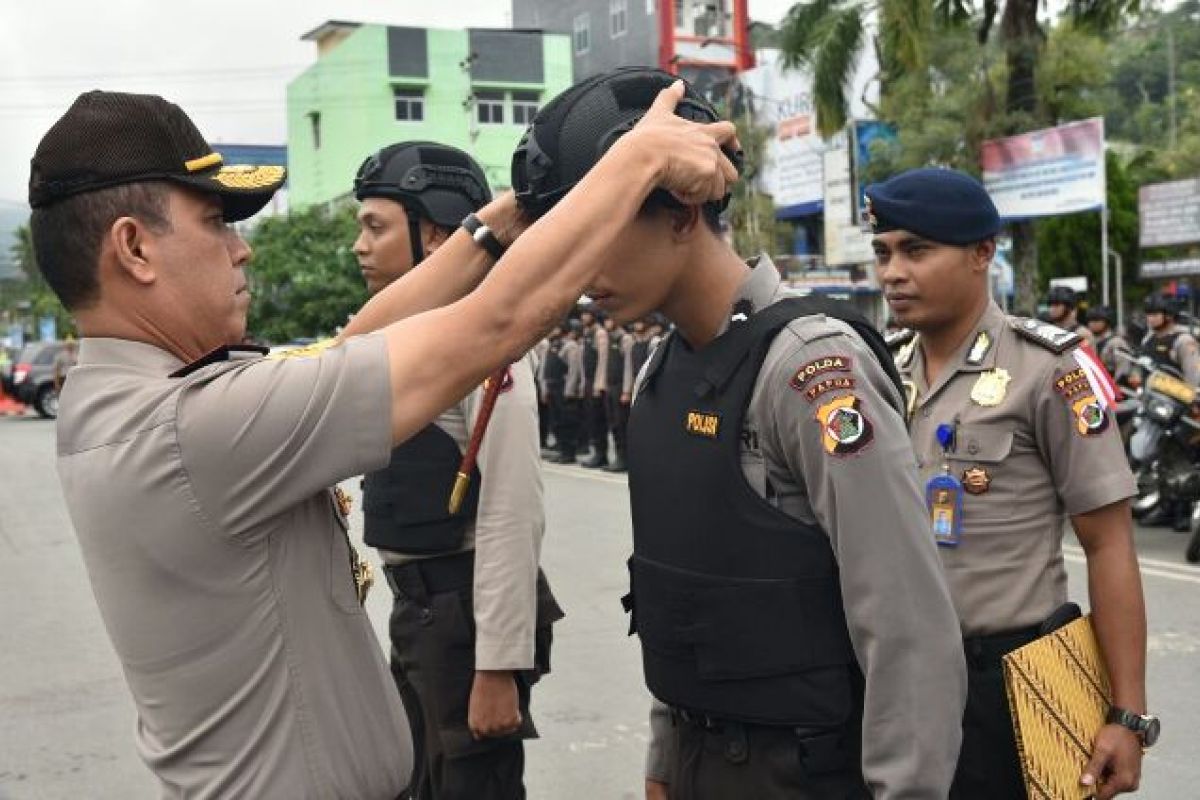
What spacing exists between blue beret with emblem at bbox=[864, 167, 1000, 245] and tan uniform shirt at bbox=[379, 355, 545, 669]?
2.88 feet

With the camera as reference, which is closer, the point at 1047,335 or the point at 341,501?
the point at 341,501

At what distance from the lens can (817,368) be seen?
189cm

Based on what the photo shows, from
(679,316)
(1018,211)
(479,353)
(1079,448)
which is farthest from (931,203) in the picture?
(1018,211)

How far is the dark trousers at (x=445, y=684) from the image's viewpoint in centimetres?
298

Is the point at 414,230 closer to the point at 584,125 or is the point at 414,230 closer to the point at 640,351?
the point at 584,125

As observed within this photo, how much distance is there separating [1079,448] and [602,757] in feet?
8.74

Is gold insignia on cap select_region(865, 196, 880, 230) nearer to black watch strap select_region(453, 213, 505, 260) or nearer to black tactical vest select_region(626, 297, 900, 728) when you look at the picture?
black tactical vest select_region(626, 297, 900, 728)

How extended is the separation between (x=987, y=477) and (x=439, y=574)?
1271 millimetres

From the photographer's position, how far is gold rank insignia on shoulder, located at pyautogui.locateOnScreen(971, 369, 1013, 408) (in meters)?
2.73

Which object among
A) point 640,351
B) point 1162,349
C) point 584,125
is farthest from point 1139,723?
point 640,351

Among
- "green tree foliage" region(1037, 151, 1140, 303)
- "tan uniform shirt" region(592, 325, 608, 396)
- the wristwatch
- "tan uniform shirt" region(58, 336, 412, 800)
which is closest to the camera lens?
"tan uniform shirt" region(58, 336, 412, 800)

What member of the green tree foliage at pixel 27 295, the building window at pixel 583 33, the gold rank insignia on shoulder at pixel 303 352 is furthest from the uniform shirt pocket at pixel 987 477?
the building window at pixel 583 33

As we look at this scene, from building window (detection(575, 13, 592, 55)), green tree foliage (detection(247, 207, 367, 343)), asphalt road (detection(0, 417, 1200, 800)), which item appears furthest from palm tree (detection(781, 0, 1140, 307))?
building window (detection(575, 13, 592, 55))

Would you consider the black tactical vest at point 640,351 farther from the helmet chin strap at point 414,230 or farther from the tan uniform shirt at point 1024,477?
the tan uniform shirt at point 1024,477
